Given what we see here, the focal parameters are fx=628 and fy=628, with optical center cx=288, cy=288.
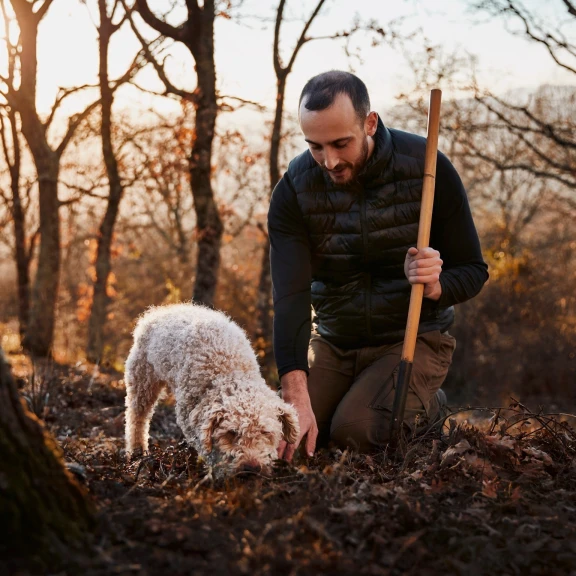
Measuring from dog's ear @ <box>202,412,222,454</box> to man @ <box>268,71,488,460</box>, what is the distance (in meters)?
0.58

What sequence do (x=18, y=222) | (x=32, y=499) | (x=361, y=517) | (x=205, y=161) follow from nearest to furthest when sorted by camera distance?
(x=32, y=499) < (x=361, y=517) < (x=205, y=161) < (x=18, y=222)

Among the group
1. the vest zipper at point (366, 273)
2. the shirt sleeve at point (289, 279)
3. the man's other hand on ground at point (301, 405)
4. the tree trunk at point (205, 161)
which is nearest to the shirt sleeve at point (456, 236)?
the vest zipper at point (366, 273)

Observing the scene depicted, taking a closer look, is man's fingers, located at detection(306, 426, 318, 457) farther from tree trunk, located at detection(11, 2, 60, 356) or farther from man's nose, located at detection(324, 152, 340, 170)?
tree trunk, located at detection(11, 2, 60, 356)

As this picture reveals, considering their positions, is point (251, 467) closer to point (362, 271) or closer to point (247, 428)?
point (247, 428)

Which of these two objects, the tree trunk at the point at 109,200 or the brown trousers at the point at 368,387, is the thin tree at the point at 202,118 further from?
the brown trousers at the point at 368,387

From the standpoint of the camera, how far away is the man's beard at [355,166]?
379cm

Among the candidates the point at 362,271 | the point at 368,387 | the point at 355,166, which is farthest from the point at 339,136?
the point at 368,387

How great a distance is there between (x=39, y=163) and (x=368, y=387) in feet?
30.1

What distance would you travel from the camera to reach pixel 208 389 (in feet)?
12.2

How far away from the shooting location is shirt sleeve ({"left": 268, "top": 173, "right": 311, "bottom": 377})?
3.93 metres

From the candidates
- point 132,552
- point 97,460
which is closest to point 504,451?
point 132,552

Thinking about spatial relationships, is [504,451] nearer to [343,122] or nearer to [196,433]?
[196,433]

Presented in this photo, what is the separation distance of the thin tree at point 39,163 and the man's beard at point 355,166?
8.62m

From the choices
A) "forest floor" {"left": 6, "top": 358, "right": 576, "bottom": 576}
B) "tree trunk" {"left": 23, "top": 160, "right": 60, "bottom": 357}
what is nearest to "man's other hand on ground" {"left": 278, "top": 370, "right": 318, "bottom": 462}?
"forest floor" {"left": 6, "top": 358, "right": 576, "bottom": 576}
